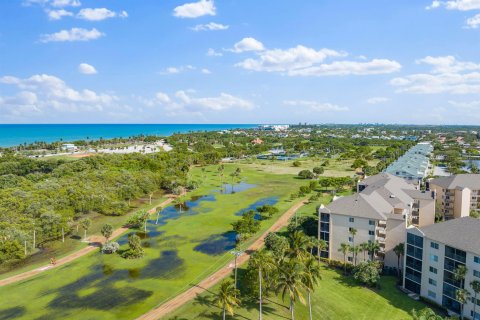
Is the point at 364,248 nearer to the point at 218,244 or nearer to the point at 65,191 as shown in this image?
the point at 218,244

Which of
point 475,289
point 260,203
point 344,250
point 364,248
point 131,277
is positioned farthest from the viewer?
point 260,203

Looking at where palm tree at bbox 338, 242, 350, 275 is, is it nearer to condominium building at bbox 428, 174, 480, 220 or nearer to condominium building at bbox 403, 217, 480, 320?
condominium building at bbox 403, 217, 480, 320

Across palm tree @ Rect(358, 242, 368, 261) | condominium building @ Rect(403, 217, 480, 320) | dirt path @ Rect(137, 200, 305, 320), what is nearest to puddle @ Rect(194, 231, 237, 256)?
dirt path @ Rect(137, 200, 305, 320)

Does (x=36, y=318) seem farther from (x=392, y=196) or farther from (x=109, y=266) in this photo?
(x=392, y=196)

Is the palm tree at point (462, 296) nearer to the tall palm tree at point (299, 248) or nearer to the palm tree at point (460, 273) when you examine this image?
the palm tree at point (460, 273)

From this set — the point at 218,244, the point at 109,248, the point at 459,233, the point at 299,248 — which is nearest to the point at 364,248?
the point at 459,233

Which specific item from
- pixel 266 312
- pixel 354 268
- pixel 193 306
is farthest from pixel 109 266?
pixel 354 268
